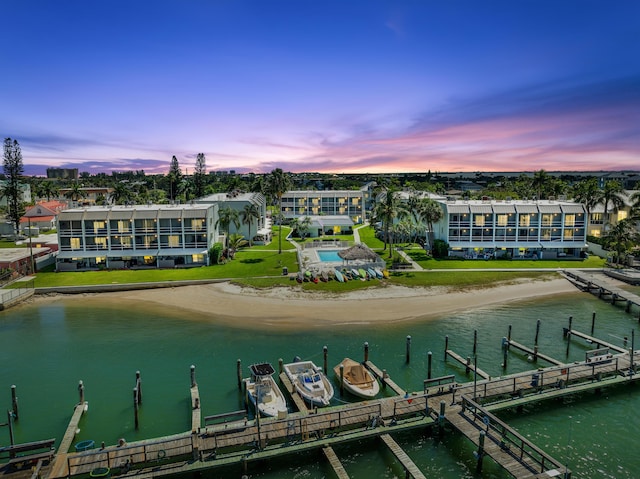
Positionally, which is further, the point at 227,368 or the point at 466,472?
the point at 227,368

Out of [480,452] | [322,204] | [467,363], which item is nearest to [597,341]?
[467,363]

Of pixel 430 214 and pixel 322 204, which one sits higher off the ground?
pixel 322 204

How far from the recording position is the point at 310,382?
31.7 meters

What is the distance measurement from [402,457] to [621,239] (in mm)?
61972

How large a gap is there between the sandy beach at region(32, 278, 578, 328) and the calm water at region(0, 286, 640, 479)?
1.99 m

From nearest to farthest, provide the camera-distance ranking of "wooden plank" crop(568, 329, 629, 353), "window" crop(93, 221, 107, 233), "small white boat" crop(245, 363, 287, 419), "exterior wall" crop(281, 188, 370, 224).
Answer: "small white boat" crop(245, 363, 287, 419) < "wooden plank" crop(568, 329, 629, 353) < "window" crop(93, 221, 107, 233) < "exterior wall" crop(281, 188, 370, 224)

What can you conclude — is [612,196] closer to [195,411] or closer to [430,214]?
[430,214]

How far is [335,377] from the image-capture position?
34906mm

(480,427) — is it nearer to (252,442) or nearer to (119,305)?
(252,442)

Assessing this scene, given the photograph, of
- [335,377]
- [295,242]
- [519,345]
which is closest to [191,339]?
[335,377]

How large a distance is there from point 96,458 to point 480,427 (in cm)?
2324

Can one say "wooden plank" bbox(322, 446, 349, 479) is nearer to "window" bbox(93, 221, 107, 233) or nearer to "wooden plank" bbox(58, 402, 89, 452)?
"wooden plank" bbox(58, 402, 89, 452)

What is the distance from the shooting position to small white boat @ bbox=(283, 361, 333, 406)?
30.3 metres

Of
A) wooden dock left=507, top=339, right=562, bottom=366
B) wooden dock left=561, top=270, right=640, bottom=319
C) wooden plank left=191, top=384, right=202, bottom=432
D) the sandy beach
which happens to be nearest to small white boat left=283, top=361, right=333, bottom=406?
wooden plank left=191, top=384, right=202, bottom=432
